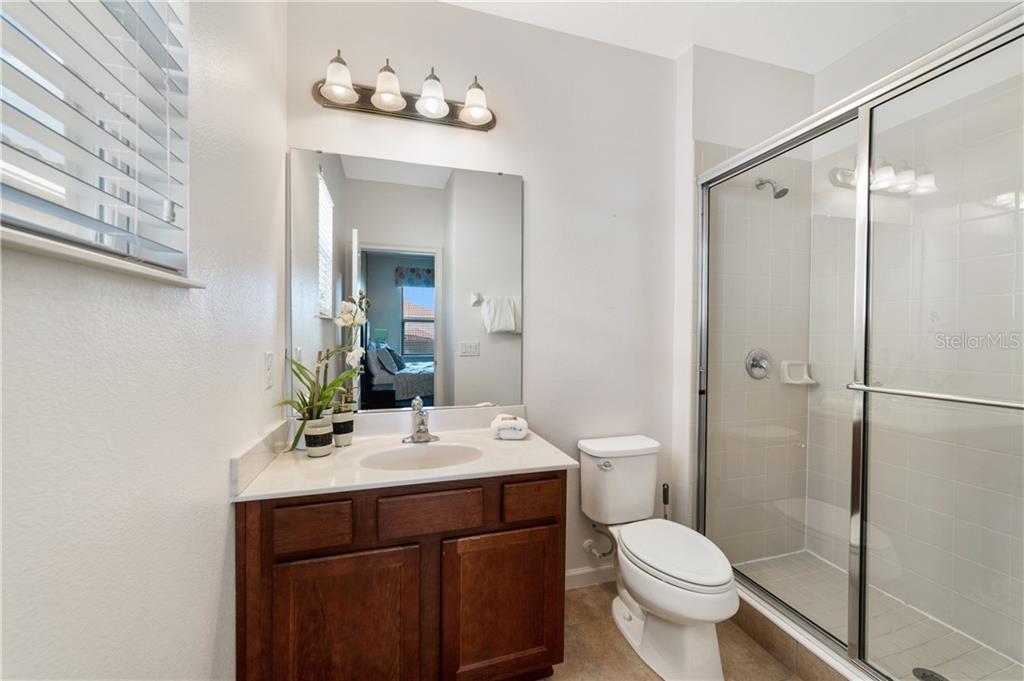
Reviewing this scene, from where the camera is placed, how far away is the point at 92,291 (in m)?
0.58

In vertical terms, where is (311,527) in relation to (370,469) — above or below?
below

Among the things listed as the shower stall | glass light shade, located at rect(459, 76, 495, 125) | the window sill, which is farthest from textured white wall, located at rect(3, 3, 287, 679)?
the shower stall

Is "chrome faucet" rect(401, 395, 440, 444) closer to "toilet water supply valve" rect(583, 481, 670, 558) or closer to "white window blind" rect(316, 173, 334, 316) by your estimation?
"white window blind" rect(316, 173, 334, 316)

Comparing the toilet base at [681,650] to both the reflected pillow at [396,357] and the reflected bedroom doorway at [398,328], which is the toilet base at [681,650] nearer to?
the reflected bedroom doorway at [398,328]

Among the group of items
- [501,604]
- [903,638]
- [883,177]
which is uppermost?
[883,177]

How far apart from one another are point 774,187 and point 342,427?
7.73ft

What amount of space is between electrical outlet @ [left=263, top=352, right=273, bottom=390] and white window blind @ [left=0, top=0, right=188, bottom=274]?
65cm

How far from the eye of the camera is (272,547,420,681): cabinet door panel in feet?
3.80

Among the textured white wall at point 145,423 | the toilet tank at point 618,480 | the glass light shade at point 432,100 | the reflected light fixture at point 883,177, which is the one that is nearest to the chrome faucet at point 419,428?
the textured white wall at point 145,423

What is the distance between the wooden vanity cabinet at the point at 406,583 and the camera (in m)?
1.15

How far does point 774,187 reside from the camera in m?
2.05

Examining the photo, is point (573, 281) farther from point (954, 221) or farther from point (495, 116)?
point (954, 221)

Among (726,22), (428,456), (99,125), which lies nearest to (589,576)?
(428,456)

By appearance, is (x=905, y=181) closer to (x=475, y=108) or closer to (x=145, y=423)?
(x=475, y=108)
